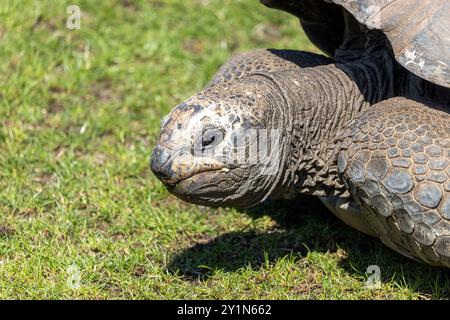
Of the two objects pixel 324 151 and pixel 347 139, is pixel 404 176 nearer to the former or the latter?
pixel 347 139

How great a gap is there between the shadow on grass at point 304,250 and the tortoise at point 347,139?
8.0 inches

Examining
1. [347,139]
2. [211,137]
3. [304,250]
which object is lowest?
[304,250]

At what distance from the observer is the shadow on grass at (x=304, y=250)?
4586 mm

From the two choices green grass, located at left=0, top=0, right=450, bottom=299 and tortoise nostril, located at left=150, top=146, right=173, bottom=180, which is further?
green grass, located at left=0, top=0, right=450, bottom=299

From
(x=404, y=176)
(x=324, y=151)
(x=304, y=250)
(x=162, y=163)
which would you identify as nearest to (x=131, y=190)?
(x=304, y=250)

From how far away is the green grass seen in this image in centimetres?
452

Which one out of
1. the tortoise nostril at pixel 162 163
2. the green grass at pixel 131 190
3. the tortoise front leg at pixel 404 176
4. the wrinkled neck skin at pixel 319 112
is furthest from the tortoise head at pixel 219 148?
the green grass at pixel 131 190

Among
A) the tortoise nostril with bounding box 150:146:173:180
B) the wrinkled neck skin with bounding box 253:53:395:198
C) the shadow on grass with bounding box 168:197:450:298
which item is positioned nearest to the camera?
the tortoise nostril with bounding box 150:146:173:180

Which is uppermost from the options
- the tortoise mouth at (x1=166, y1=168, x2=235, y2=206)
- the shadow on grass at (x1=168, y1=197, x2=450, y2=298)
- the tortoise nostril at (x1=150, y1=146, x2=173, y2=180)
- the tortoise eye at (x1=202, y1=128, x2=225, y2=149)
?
the tortoise eye at (x1=202, y1=128, x2=225, y2=149)

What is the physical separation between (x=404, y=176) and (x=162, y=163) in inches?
41.4

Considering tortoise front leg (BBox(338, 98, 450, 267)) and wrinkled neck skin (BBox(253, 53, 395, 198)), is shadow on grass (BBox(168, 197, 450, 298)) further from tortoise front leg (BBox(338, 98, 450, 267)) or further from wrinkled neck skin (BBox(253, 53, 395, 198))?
wrinkled neck skin (BBox(253, 53, 395, 198))

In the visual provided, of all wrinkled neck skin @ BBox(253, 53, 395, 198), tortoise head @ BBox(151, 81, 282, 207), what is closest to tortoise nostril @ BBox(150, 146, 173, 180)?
tortoise head @ BBox(151, 81, 282, 207)

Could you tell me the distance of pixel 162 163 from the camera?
13.1ft

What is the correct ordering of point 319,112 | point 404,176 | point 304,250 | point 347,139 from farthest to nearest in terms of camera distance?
point 304,250
point 319,112
point 347,139
point 404,176
